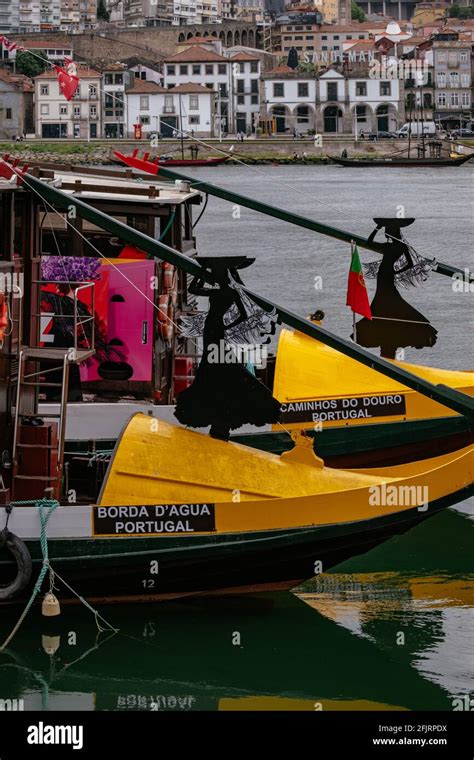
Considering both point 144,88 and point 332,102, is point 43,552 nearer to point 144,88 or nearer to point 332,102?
point 144,88

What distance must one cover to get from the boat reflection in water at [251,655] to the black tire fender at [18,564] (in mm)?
493

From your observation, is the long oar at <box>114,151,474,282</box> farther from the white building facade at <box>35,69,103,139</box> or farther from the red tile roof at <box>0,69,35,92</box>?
the red tile roof at <box>0,69,35,92</box>

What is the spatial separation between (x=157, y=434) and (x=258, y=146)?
369 feet

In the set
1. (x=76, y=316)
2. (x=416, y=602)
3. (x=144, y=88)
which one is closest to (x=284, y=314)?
(x=76, y=316)

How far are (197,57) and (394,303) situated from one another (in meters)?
123

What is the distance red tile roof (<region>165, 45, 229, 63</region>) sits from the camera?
137 metres

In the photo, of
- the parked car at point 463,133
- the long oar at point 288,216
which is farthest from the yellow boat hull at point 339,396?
the parked car at point 463,133

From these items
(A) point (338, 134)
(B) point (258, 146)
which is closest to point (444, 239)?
(B) point (258, 146)

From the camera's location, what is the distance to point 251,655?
13.4 meters

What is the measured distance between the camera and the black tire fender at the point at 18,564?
13.3m

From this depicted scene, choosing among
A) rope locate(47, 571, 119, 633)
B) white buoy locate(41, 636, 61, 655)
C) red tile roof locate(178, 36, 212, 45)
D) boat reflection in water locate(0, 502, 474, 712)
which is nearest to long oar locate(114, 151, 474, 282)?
boat reflection in water locate(0, 502, 474, 712)

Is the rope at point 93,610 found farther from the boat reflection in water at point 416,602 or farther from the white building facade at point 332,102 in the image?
the white building facade at point 332,102

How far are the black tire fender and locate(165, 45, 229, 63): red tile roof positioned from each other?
126 m

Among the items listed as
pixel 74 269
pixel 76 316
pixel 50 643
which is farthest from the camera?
pixel 74 269
